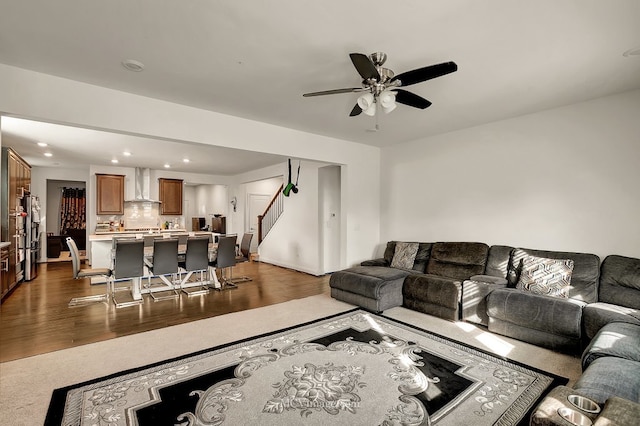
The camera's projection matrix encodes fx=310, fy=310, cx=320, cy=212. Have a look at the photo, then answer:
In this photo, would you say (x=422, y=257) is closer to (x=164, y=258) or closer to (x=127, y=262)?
(x=164, y=258)

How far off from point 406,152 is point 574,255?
2988 mm

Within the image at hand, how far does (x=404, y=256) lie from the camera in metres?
5.05

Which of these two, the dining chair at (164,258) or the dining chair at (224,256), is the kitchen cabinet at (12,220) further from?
the dining chair at (224,256)

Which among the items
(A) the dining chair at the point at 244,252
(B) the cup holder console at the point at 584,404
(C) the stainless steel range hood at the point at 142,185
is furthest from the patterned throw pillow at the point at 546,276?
(C) the stainless steel range hood at the point at 142,185

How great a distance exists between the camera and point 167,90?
3.35 meters

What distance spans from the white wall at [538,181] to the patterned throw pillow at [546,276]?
1.42 ft

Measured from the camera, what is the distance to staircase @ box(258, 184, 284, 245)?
8.87 meters

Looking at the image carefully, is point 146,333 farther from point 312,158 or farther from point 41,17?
point 312,158

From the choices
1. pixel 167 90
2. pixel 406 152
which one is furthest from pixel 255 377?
pixel 406 152

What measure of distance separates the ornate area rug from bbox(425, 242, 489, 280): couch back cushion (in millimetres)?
1445

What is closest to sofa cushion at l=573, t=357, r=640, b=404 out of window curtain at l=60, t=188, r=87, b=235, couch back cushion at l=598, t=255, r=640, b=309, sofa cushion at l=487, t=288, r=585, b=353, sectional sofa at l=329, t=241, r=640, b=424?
sectional sofa at l=329, t=241, r=640, b=424

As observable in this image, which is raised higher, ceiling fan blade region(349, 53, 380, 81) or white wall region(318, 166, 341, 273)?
ceiling fan blade region(349, 53, 380, 81)

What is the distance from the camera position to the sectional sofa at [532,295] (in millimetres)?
2117

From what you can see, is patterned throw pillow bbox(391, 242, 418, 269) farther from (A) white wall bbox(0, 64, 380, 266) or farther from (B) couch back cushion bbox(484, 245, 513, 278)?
(B) couch back cushion bbox(484, 245, 513, 278)
